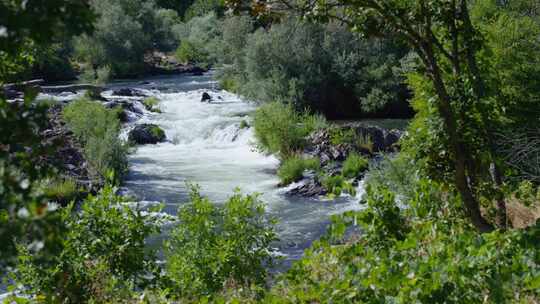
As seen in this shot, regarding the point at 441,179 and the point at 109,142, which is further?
the point at 109,142

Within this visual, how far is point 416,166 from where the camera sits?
5.30 meters

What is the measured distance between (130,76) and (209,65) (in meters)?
5.71

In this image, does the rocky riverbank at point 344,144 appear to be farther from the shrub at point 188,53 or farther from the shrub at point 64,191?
the shrub at point 188,53

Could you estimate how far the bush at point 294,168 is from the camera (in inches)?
567

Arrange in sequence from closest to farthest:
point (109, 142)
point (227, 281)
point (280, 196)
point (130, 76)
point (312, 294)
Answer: point (312, 294) < point (227, 281) < point (280, 196) < point (109, 142) < point (130, 76)

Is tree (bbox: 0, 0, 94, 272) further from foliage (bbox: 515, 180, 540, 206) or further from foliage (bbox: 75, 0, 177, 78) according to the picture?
foliage (bbox: 75, 0, 177, 78)

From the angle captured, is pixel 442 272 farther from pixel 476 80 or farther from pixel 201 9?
pixel 201 9

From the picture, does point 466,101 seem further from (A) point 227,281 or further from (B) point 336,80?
(B) point 336,80

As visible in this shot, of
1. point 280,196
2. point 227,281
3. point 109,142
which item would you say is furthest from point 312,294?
point 109,142

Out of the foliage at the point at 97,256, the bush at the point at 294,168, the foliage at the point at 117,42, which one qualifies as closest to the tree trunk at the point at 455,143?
the foliage at the point at 97,256

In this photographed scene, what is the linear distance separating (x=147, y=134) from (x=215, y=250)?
1522 centimetres

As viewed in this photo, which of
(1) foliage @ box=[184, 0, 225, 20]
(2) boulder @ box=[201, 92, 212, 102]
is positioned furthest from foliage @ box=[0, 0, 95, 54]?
(1) foliage @ box=[184, 0, 225, 20]

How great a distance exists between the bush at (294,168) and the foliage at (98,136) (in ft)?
12.1

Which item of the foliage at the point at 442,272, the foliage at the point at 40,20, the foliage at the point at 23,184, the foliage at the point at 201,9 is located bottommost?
A: the foliage at the point at 442,272
